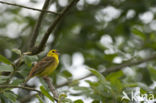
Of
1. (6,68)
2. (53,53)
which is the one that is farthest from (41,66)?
(6,68)

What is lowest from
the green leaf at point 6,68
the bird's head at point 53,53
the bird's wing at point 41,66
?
the green leaf at point 6,68

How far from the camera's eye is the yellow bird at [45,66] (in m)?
4.16

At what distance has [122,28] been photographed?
6.05 meters

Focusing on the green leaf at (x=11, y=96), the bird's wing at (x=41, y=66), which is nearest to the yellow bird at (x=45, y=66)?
the bird's wing at (x=41, y=66)

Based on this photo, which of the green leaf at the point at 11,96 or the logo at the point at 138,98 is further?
the green leaf at the point at 11,96

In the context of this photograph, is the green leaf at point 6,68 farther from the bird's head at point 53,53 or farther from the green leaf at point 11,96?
the bird's head at point 53,53

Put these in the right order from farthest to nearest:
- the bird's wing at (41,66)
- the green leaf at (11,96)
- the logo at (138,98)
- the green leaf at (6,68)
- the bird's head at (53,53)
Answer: the bird's head at (53,53) → the bird's wing at (41,66) → the green leaf at (6,68) → the green leaf at (11,96) → the logo at (138,98)

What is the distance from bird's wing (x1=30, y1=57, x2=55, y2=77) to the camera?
4129mm

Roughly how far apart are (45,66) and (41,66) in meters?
0.21

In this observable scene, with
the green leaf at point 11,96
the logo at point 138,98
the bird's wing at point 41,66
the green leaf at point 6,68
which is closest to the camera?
the logo at point 138,98

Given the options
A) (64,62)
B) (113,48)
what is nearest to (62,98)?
(113,48)

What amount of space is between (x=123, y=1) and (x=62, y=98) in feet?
14.3

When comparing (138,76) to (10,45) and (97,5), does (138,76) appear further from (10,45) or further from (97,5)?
(10,45)

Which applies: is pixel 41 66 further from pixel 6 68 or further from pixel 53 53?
pixel 6 68
